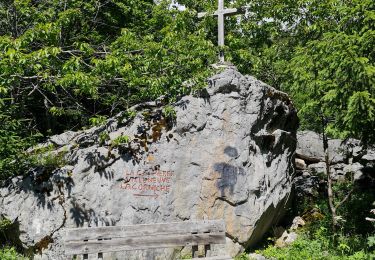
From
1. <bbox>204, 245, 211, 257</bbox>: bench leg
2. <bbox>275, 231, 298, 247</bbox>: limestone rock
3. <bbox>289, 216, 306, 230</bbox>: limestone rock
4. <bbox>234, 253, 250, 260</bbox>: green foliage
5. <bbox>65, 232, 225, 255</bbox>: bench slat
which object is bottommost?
<bbox>275, 231, 298, 247</bbox>: limestone rock

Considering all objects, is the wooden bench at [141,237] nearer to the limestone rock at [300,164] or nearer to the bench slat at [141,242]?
the bench slat at [141,242]

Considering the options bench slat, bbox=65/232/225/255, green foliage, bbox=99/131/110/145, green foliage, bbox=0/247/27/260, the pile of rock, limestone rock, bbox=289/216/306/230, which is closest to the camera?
bench slat, bbox=65/232/225/255

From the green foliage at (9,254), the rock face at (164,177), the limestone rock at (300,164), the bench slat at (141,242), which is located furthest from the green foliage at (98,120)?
the limestone rock at (300,164)

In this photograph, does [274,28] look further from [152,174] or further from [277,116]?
[152,174]

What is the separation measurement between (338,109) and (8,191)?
246 inches

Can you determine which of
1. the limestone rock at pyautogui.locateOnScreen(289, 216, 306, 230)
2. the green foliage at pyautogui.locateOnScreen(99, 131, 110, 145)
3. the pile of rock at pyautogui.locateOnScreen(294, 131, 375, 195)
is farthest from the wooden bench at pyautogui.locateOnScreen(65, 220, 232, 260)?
the pile of rock at pyautogui.locateOnScreen(294, 131, 375, 195)

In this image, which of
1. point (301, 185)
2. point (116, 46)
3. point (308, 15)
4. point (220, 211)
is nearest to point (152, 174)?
point (220, 211)

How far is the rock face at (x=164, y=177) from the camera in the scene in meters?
7.45

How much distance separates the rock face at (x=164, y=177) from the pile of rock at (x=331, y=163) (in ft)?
10.3

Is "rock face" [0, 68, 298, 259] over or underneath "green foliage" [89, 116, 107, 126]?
underneath

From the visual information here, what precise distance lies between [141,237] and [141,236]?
0.05ft

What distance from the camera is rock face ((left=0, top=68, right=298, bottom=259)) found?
24.4 ft

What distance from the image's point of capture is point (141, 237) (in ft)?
21.0

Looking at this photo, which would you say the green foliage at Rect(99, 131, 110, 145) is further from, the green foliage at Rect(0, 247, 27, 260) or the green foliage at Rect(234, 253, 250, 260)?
the green foliage at Rect(234, 253, 250, 260)
